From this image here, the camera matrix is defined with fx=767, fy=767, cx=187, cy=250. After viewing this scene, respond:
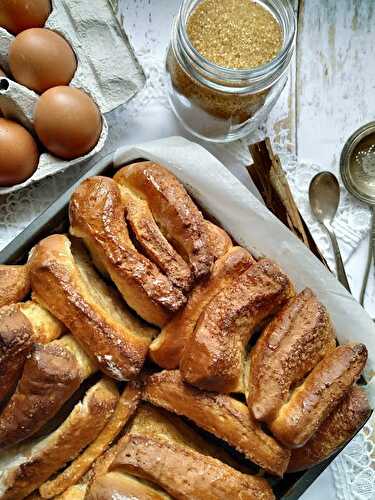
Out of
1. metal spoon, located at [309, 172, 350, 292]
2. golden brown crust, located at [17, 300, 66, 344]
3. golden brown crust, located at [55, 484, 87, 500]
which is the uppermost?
metal spoon, located at [309, 172, 350, 292]

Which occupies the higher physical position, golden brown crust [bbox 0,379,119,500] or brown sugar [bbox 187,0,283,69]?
brown sugar [bbox 187,0,283,69]

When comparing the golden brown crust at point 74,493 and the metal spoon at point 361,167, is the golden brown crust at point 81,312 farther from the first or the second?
the metal spoon at point 361,167

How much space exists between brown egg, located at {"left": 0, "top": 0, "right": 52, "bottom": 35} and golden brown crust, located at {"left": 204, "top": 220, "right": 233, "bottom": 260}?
0.69 meters

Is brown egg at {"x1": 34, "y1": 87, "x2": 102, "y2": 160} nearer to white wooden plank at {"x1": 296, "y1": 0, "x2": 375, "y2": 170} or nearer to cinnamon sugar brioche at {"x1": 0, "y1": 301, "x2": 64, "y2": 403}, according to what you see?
cinnamon sugar brioche at {"x1": 0, "y1": 301, "x2": 64, "y2": 403}

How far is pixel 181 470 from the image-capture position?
64.9 inches

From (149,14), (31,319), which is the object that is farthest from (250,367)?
(149,14)

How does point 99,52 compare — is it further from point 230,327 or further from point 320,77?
point 230,327

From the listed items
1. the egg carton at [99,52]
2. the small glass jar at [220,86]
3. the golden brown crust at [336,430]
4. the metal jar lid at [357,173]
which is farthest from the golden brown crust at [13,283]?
the metal jar lid at [357,173]

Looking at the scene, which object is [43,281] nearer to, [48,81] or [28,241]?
[28,241]

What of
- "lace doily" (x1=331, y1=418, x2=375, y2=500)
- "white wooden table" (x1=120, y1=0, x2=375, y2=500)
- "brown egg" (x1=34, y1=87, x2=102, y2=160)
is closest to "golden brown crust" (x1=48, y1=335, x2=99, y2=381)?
"brown egg" (x1=34, y1=87, x2=102, y2=160)

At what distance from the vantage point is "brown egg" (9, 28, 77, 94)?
1874 mm

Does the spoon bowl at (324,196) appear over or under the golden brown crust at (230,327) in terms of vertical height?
over

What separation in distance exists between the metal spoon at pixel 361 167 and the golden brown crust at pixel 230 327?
1.64 feet

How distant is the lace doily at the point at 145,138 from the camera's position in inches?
79.4
